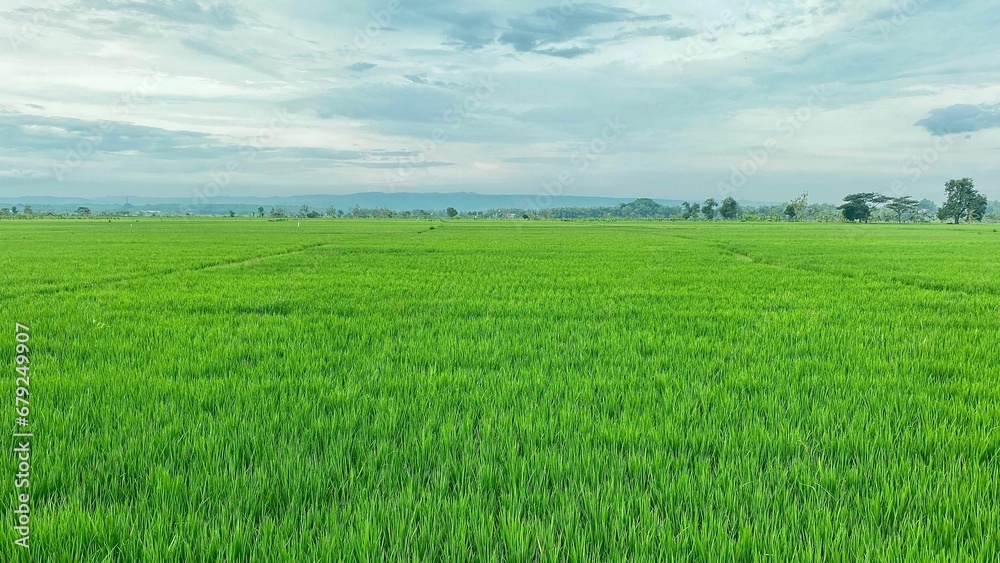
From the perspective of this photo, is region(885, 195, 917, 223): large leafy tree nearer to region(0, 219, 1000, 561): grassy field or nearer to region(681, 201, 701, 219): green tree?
region(681, 201, 701, 219): green tree

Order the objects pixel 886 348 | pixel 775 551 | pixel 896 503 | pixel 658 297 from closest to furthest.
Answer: pixel 775 551 → pixel 896 503 → pixel 886 348 → pixel 658 297

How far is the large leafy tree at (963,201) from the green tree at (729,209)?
1964 inches

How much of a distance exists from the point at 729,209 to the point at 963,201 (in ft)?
179

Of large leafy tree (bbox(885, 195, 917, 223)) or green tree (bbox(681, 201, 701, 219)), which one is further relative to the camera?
green tree (bbox(681, 201, 701, 219))

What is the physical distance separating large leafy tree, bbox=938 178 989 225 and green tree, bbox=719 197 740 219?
49.9m

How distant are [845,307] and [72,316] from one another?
11756mm

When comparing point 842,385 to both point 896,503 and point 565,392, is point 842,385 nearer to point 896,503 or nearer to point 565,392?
point 896,503

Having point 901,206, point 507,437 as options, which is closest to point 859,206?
point 901,206

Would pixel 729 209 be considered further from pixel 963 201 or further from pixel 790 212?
pixel 963 201

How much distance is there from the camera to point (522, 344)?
5.82 m

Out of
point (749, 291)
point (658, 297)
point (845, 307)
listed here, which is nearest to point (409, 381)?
point (658, 297)

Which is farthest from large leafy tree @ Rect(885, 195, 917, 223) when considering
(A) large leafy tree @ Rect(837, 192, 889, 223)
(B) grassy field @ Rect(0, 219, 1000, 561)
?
(B) grassy field @ Rect(0, 219, 1000, 561)

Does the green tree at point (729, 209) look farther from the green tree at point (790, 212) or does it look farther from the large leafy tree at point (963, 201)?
the large leafy tree at point (963, 201)

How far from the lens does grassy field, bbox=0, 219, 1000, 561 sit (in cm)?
213
